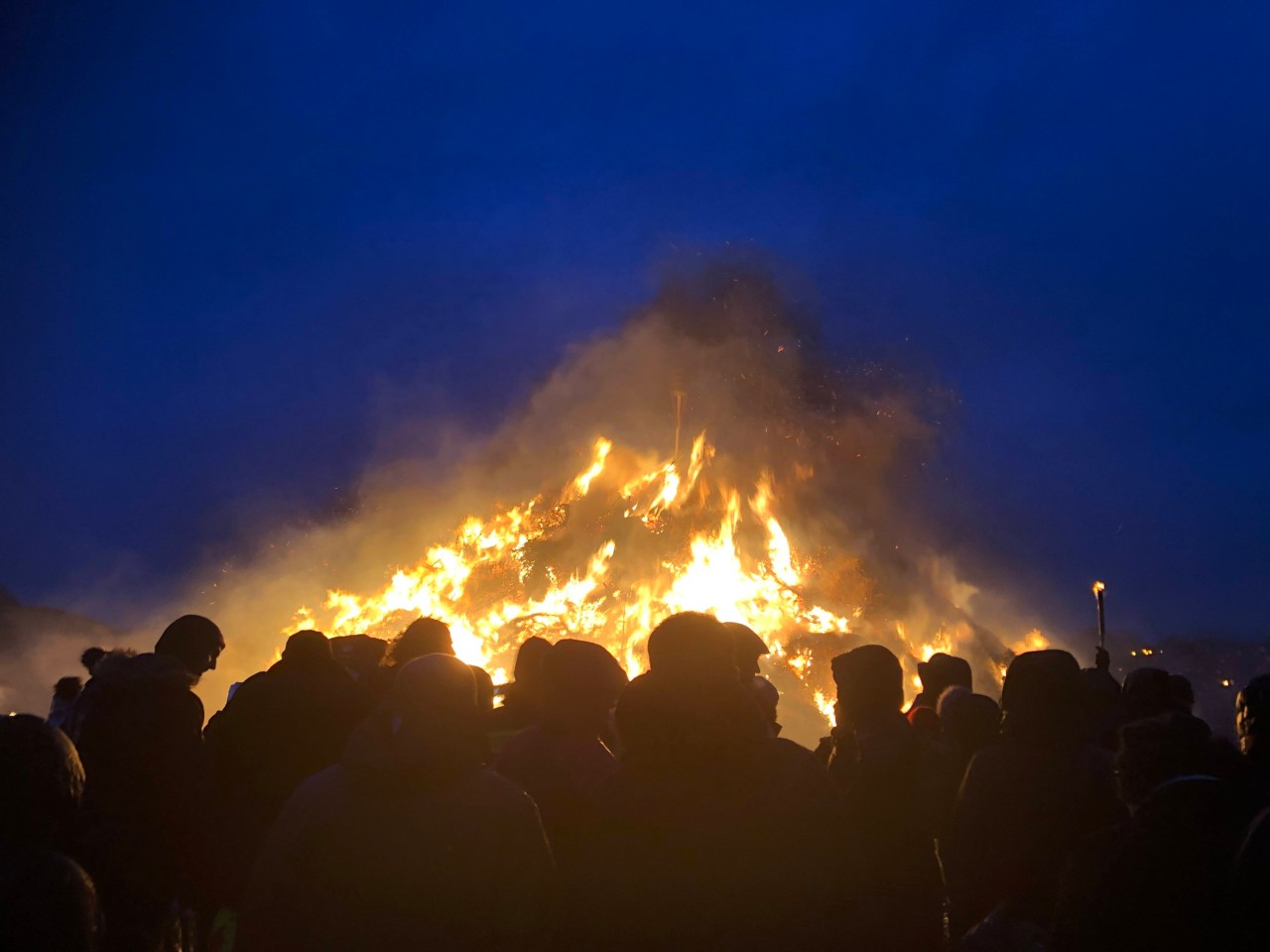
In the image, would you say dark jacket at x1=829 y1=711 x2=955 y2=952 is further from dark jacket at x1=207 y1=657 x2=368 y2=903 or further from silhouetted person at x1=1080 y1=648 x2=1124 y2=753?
dark jacket at x1=207 y1=657 x2=368 y2=903

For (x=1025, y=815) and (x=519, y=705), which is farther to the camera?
(x=519, y=705)

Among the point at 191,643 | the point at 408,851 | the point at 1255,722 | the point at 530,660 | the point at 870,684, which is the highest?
the point at 191,643

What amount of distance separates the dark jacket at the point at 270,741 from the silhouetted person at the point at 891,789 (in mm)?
3007

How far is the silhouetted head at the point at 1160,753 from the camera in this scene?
3.06 metres

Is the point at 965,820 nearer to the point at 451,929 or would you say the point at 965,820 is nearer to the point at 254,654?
the point at 451,929

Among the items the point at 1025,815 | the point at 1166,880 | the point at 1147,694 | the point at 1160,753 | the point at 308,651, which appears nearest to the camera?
the point at 1166,880

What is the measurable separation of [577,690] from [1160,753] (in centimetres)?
254

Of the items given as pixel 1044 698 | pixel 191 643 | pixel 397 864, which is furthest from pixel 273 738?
pixel 1044 698

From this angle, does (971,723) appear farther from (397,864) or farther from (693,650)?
(397,864)

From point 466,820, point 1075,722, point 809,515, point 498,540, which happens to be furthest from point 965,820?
point 809,515

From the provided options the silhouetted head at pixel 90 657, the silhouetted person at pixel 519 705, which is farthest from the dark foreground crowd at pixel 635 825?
the silhouetted head at pixel 90 657

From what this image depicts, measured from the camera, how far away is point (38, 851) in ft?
9.29

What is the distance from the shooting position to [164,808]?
4082 millimetres

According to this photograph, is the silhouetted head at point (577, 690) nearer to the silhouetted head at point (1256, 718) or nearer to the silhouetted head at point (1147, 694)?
the silhouetted head at point (1256, 718)
